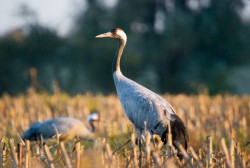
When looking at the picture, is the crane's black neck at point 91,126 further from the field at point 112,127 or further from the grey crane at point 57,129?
the grey crane at point 57,129

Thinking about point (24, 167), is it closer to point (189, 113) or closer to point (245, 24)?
point (189, 113)

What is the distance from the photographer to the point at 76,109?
11.1 m

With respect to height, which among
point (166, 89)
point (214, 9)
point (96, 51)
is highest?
point (214, 9)

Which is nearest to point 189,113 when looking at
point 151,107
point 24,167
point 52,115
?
point 52,115

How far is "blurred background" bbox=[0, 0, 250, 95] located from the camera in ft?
87.1

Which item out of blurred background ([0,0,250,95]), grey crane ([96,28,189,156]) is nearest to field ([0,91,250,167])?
grey crane ([96,28,189,156])

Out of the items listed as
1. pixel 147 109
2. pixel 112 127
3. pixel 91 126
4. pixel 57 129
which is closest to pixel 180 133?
pixel 147 109

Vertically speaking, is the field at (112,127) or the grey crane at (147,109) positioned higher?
the grey crane at (147,109)

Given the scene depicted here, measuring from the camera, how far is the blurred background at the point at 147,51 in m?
26.5

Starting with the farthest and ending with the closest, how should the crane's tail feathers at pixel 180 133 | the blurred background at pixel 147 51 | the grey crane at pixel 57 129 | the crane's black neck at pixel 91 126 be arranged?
the blurred background at pixel 147 51
the crane's black neck at pixel 91 126
the grey crane at pixel 57 129
the crane's tail feathers at pixel 180 133

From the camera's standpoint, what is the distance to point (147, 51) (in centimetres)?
2902

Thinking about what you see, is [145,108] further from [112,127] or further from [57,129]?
[112,127]

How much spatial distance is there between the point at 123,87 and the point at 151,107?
52cm

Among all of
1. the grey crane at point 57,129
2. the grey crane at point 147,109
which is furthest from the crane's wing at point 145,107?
the grey crane at point 57,129
